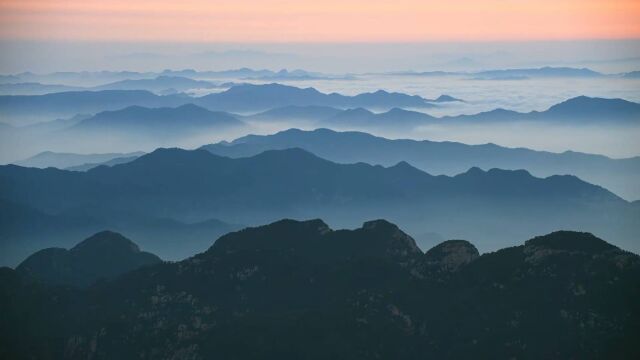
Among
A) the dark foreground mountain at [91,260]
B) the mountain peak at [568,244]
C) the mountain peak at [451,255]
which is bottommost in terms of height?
the dark foreground mountain at [91,260]

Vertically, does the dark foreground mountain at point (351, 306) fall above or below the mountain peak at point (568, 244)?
below

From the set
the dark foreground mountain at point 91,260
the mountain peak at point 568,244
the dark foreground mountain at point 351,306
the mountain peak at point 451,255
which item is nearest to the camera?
the dark foreground mountain at point 351,306

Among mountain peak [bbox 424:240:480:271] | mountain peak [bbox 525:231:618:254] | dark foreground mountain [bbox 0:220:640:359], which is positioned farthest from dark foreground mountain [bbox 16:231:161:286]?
mountain peak [bbox 525:231:618:254]

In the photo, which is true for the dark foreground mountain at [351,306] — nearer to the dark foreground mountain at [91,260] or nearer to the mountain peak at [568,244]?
the mountain peak at [568,244]

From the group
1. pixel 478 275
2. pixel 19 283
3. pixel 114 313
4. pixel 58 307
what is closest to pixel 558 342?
pixel 478 275

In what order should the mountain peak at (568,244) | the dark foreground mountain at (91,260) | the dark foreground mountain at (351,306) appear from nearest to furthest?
the dark foreground mountain at (351,306) < the mountain peak at (568,244) < the dark foreground mountain at (91,260)

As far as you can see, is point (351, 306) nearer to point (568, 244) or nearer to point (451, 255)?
point (451, 255)

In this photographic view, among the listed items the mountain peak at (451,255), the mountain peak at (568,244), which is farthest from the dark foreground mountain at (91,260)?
the mountain peak at (568,244)
